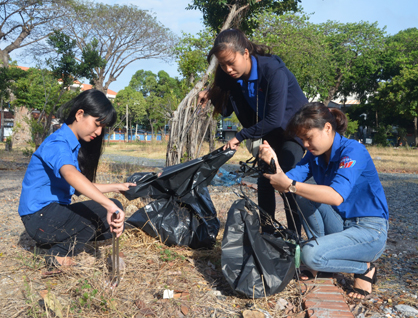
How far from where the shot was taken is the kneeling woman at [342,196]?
187cm

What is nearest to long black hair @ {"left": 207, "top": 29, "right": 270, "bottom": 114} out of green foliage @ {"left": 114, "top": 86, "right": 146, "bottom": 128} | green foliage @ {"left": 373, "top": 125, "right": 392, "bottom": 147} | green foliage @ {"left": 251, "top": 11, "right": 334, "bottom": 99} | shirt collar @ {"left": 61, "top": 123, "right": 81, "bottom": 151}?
shirt collar @ {"left": 61, "top": 123, "right": 81, "bottom": 151}

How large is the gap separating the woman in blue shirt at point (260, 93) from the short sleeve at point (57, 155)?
3.72 ft

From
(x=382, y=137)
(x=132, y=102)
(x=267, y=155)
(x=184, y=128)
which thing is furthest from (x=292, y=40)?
(x=132, y=102)

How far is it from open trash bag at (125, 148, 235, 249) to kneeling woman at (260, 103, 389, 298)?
71cm

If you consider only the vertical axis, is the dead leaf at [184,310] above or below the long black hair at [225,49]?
below

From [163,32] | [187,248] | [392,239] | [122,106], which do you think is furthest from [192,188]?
[122,106]

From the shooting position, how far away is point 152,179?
2.51 meters

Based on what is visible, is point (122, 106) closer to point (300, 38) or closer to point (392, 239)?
point (300, 38)

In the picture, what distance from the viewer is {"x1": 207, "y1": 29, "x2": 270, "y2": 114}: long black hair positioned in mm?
2188

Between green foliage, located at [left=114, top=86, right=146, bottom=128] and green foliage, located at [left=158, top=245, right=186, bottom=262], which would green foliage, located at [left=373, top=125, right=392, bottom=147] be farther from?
green foliage, located at [left=114, top=86, right=146, bottom=128]

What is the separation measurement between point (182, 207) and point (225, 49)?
1.28 meters

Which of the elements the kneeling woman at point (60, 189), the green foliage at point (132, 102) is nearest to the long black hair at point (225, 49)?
the kneeling woman at point (60, 189)

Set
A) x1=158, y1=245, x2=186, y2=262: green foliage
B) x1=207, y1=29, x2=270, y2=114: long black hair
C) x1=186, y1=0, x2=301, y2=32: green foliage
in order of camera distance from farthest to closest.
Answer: x1=186, y1=0, x2=301, y2=32: green foliage
x1=158, y1=245, x2=186, y2=262: green foliage
x1=207, y1=29, x2=270, y2=114: long black hair

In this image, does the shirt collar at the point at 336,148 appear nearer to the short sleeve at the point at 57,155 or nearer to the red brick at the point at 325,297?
the red brick at the point at 325,297
